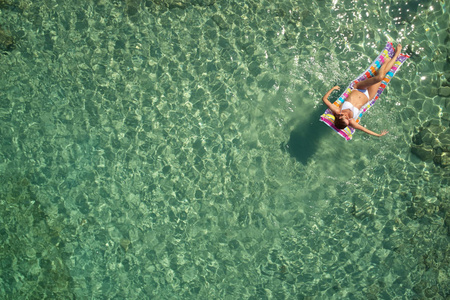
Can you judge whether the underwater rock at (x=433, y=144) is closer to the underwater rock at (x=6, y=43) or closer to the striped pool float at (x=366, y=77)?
the striped pool float at (x=366, y=77)

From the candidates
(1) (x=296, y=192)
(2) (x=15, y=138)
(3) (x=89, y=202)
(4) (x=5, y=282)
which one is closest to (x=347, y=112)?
(1) (x=296, y=192)

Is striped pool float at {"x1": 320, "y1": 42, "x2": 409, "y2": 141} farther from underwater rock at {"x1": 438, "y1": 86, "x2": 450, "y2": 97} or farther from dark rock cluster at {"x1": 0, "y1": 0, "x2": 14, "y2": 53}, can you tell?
dark rock cluster at {"x1": 0, "y1": 0, "x2": 14, "y2": 53}

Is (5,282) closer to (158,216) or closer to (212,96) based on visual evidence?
(158,216)

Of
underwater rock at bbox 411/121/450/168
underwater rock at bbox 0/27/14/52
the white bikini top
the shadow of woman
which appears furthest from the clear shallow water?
the white bikini top

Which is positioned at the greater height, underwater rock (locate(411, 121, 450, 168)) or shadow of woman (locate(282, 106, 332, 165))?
underwater rock (locate(411, 121, 450, 168))

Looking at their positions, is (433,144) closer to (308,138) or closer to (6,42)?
(308,138)

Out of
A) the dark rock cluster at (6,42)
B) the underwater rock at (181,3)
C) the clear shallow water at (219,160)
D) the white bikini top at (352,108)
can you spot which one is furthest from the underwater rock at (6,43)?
the white bikini top at (352,108)
